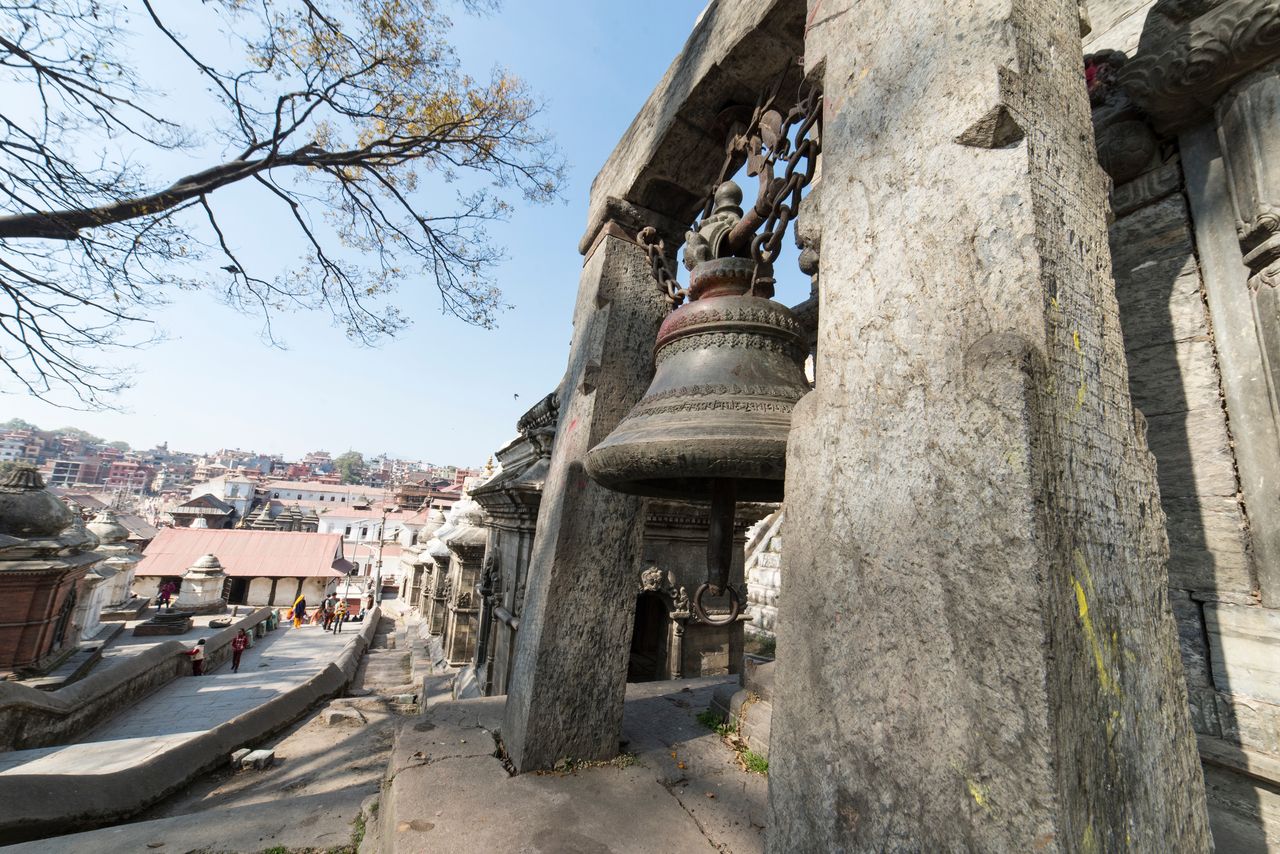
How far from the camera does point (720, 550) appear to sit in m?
1.88

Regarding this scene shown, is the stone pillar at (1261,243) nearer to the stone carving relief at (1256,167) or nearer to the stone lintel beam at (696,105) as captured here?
the stone carving relief at (1256,167)

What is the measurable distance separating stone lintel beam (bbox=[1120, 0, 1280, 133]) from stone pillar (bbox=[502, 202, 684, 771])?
2022 millimetres

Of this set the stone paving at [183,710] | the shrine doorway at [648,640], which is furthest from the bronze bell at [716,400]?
the stone paving at [183,710]

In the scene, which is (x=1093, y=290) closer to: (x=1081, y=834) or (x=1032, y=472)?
(x=1032, y=472)

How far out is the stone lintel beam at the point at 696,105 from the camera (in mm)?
2217

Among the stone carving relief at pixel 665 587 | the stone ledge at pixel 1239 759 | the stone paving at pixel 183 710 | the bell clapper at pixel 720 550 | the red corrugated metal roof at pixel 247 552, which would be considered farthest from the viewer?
the red corrugated metal roof at pixel 247 552

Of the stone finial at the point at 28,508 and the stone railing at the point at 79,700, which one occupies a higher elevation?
the stone finial at the point at 28,508

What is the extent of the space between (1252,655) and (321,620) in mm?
24097

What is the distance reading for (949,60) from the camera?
3.83 feet

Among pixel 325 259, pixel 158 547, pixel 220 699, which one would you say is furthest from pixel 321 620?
pixel 325 259

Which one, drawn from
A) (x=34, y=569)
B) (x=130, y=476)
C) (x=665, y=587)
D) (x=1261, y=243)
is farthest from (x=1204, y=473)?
(x=130, y=476)

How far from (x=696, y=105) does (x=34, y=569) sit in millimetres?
11975

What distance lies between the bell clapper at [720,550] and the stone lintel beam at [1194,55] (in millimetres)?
1623

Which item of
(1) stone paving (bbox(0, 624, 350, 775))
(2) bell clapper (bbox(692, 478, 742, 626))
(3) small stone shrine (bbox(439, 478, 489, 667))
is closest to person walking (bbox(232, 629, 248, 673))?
(1) stone paving (bbox(0, 624, 350, 775))
